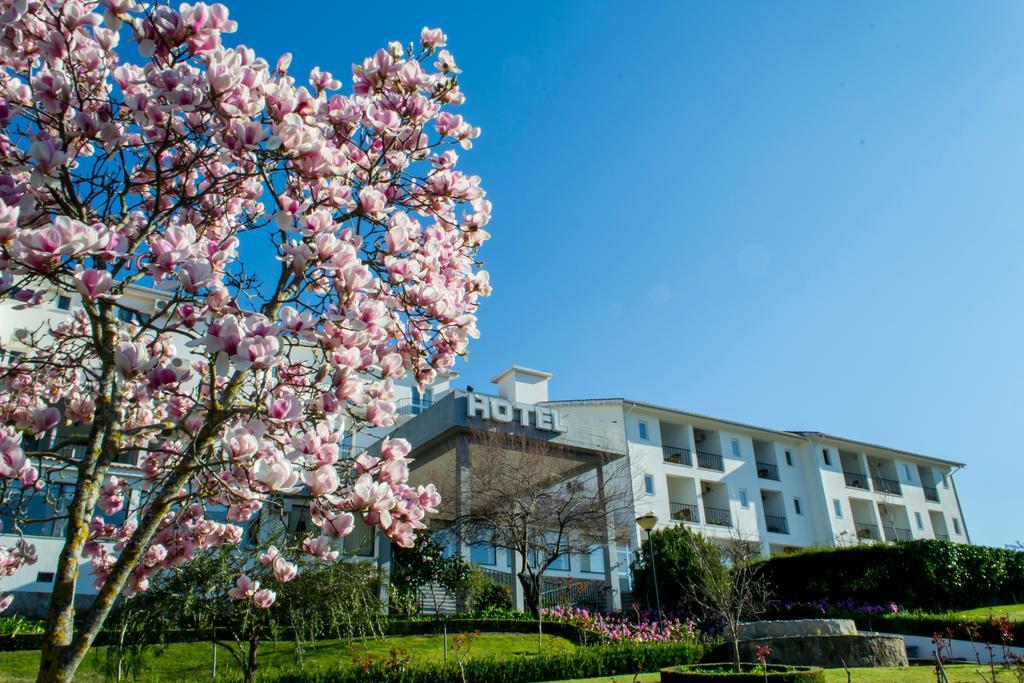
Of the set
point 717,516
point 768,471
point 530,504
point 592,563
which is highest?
point 768,471

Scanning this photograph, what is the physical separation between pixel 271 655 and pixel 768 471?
96.9ft

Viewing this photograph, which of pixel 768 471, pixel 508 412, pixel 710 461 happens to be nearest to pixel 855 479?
pixel 768 471

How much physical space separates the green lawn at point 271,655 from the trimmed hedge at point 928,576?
39.2ft

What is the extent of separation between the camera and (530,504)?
19094mm

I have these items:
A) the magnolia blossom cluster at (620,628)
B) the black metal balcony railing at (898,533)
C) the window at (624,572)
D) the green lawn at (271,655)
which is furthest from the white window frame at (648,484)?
the black metal balcony railing at (898,533)

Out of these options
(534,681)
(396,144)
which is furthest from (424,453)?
(396,144)

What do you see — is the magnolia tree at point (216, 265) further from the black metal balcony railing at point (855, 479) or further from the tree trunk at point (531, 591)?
the black metal balcony railing at point (855, 479)

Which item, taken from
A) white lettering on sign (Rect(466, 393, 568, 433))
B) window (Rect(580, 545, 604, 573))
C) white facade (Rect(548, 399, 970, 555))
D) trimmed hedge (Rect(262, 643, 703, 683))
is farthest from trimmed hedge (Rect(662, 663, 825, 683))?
window (Rect(580, 545, 604, 573))

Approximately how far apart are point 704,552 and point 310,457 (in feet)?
70.8

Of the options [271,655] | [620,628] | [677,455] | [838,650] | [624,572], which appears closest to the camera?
[271,655]

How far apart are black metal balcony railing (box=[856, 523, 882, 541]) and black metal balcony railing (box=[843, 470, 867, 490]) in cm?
215

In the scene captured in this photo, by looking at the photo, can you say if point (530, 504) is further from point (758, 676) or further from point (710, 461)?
point (710, 461)

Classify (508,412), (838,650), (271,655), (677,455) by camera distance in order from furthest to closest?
(677,455), (508,412), (838,650), (271,655)

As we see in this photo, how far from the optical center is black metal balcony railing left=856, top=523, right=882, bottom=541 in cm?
3538
